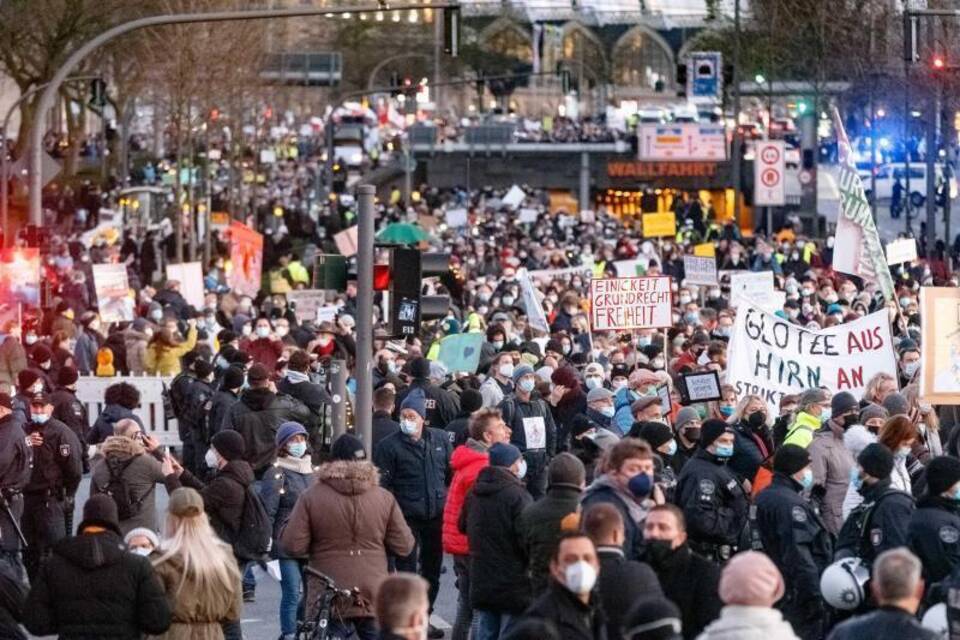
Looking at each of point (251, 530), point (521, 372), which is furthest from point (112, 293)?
point (251, 530)

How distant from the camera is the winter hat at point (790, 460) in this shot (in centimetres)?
1349

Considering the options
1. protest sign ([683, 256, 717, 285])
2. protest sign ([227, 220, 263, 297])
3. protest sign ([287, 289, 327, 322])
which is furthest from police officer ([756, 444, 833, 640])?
protest sign ([227, 220, 263, 297])

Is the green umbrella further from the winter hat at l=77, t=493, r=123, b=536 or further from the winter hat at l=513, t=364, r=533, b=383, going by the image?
the winter hat at l=77, t=493, r=123, b=536

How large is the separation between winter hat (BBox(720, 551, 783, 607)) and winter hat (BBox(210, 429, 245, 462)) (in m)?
6.20

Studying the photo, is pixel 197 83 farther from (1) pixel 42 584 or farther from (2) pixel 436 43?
(2) pixel 436 43

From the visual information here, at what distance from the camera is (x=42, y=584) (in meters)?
11.9

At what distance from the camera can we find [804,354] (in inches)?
843

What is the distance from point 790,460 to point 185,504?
3084 mm

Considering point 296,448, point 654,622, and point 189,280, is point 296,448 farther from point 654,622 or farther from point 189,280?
point 189,280

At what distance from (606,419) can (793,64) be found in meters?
56.0

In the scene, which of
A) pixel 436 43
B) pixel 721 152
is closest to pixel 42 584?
pixel 721 152

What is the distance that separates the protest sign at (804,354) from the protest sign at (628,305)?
420 cm

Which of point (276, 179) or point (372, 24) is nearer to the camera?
point (276, 179)

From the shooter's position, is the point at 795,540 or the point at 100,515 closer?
the point at 100,515
